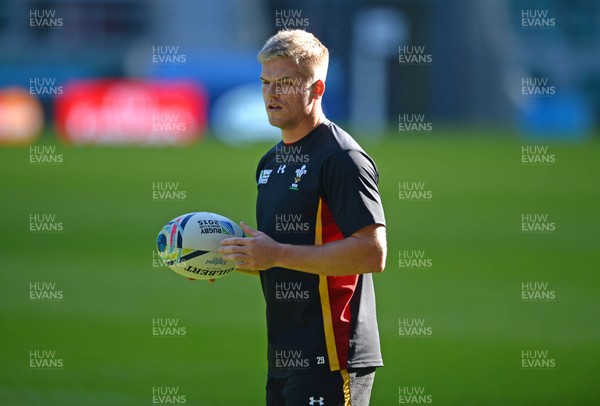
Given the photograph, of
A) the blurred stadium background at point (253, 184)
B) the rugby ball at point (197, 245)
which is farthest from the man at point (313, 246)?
the blurred stadium background at point (253, 184)

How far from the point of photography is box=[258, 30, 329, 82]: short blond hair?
5.12 m

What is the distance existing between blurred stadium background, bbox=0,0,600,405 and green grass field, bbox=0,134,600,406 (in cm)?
4

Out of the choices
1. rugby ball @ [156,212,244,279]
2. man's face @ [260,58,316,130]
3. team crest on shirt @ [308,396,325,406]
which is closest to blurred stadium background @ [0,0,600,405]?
rugby ball @ [156,212,244,279]

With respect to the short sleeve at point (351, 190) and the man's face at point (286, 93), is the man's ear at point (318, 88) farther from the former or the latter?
the short sleeve at point (351, 190)

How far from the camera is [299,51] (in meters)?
5.13

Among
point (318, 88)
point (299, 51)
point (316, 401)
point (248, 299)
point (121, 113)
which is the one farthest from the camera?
point (121, 113)

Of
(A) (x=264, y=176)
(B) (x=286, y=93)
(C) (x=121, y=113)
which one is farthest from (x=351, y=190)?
(C) (x=121, y=113)

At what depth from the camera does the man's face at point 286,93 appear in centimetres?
513

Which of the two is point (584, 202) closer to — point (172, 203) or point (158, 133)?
point (172, 203)

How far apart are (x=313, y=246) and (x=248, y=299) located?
27.9 ft

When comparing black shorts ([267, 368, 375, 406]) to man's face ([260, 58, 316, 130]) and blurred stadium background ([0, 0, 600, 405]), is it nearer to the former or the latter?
man's face ([260, 58, 316, 130])

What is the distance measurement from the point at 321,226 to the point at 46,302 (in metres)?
8.12

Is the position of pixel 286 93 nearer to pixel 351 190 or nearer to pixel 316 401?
pixel 351 190

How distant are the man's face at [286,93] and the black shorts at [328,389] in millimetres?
1308
